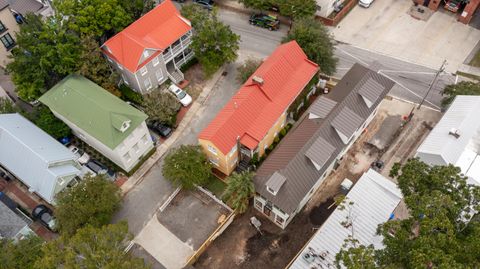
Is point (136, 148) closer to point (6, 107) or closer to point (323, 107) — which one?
point (6, 107)

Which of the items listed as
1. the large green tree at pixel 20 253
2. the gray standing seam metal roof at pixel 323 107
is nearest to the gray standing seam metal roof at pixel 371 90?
the gray standing seam metal roof at pixel 323 107

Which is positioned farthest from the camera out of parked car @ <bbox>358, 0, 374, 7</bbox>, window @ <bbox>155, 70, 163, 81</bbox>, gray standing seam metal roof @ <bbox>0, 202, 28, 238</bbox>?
parked car @ <bbox>358, 0, 374, 7</bbox>

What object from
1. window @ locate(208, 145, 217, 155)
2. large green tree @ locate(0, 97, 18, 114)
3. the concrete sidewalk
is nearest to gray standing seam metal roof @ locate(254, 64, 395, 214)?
window @ locate(208, 145, 217, 155)

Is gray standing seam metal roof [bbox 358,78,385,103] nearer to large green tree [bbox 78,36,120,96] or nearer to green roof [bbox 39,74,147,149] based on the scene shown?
green roof [bbox 39,74,147,149]

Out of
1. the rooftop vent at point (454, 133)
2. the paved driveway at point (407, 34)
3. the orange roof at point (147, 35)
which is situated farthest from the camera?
the paved driveway at point (407, 34)

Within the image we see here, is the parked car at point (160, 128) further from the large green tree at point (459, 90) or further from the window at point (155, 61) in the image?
the large green tree at point (459, 90)

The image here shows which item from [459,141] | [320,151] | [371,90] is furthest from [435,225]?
[371,90]

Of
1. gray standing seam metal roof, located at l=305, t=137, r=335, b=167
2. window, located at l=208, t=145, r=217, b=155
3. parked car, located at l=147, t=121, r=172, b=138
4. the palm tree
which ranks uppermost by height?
gray standing seam metal roof, located at l=305, t=137, r=335, b=167
